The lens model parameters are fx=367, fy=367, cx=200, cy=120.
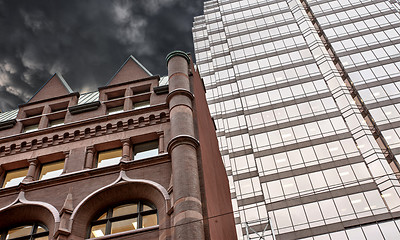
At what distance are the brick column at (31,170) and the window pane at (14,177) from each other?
104 centimetres

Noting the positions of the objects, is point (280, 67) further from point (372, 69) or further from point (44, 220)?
point (44, 220)

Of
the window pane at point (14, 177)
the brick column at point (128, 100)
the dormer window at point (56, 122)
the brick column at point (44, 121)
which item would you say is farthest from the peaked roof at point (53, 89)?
the window pane at point (14, 177)

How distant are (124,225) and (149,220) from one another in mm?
1247

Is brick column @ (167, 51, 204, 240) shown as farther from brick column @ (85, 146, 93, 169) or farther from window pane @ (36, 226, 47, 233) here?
window pane @ (36, 226, 47, 233)

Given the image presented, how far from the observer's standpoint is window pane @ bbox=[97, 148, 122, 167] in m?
20.8

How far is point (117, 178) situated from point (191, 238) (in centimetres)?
619

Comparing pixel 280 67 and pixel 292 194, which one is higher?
pixel 280 67

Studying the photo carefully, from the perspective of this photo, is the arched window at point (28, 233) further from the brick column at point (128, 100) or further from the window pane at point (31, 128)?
the brick column at point (128, 100)

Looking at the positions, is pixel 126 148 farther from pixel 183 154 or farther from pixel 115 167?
pixel 183 154

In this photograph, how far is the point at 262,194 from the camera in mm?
57000

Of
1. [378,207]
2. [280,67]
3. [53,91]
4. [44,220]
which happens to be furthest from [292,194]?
[44,220]

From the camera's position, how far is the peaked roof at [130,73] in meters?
26.2

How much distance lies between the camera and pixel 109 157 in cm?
2114

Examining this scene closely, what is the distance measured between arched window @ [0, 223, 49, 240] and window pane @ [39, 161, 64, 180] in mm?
3160
